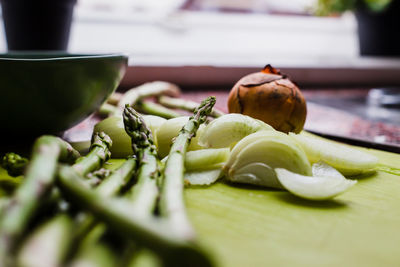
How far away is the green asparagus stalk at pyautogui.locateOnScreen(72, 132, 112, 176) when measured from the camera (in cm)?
61

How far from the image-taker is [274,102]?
857 millimetres

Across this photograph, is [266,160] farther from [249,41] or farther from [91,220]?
[249,41]

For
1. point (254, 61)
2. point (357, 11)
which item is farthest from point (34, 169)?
point (357, 11)

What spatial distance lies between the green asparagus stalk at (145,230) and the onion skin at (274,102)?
0.50 metres

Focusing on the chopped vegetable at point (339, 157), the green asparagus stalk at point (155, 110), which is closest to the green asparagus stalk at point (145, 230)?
the chopped vegetable at point (339, 157)

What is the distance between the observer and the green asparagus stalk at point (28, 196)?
36cm

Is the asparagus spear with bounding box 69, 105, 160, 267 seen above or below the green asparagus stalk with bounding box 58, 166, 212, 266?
below

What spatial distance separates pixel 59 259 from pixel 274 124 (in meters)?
0.58

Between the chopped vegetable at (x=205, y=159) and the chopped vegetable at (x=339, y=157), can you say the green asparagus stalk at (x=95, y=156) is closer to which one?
the chopped vegetable at (x=205, y=159)

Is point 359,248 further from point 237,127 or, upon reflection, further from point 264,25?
point 264,25

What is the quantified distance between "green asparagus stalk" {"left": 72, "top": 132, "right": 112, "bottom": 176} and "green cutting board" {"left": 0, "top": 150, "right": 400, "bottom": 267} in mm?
147

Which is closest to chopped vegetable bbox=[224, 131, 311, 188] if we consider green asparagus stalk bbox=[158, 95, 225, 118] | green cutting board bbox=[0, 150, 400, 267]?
green cutting board bbox=[0, 150, 400, 267]

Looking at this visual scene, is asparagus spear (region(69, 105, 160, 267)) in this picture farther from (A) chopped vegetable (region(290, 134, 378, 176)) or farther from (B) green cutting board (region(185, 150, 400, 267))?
(A) chopped vegetable (region(290, 134, 378, 176))

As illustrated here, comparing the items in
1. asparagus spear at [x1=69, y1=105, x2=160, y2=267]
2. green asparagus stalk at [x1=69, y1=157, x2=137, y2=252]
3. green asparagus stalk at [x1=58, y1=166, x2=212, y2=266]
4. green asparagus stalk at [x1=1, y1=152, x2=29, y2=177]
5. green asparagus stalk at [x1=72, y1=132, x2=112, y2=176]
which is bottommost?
green asparagus stalk at [x1=1, y1=152, x2=29, y2=177]
